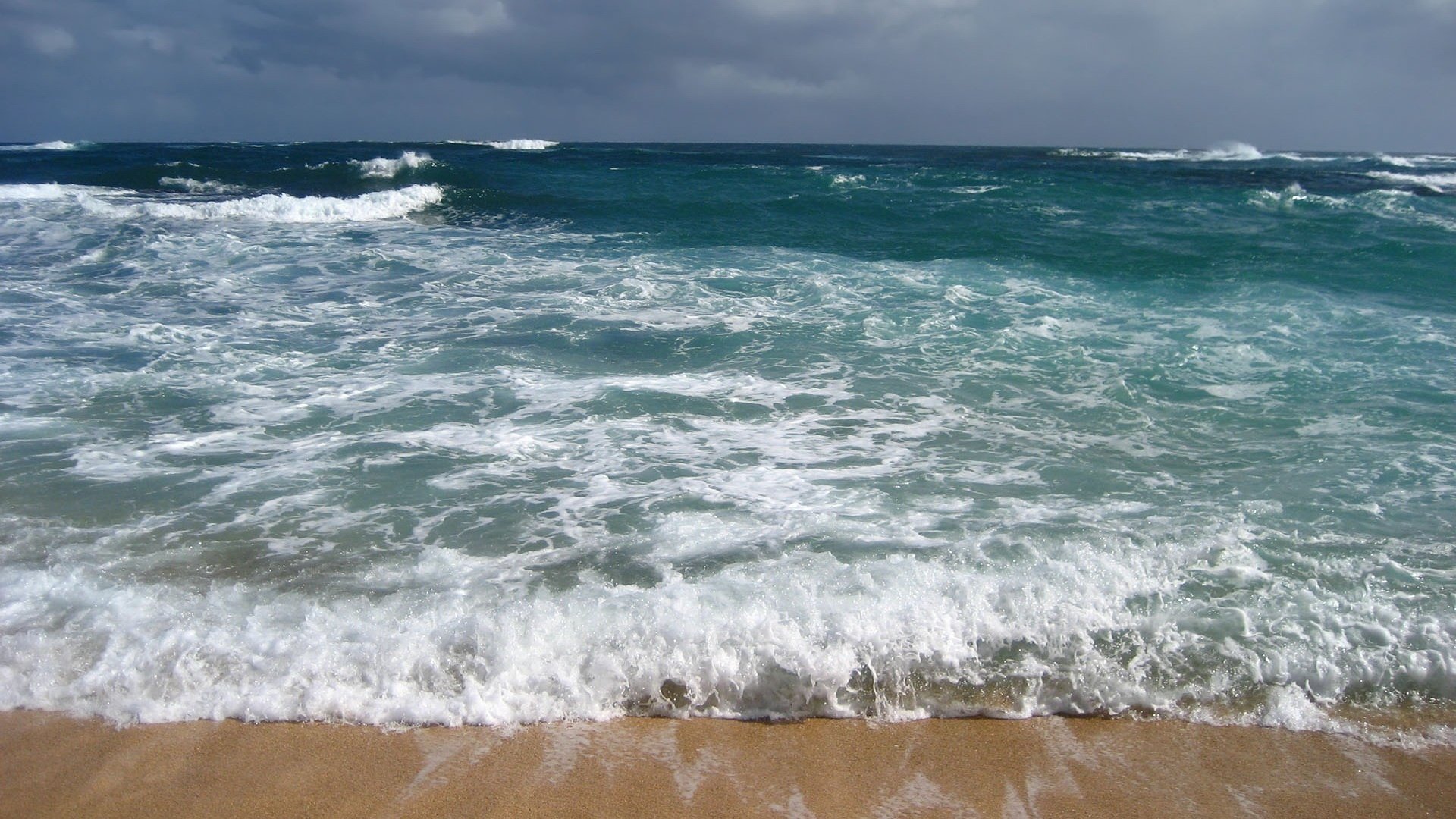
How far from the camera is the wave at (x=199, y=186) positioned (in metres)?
→ 22.7

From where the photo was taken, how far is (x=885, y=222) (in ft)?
60.5

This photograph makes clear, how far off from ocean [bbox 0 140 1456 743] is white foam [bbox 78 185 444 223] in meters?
5.32

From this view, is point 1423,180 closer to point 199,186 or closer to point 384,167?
point 384,167

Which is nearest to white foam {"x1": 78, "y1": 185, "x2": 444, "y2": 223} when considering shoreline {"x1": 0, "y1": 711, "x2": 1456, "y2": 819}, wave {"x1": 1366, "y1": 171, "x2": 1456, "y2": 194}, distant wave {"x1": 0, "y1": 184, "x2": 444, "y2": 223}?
distant wave {"x1": 0, "y1": 184, "x2": 444, "y2": 223}

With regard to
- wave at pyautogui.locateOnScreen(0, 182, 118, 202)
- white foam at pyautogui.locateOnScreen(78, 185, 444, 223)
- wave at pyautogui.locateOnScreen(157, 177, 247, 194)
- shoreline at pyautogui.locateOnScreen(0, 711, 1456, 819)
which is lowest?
shoreline at pyautogui.locateOnScreen(0, 711, 1456, 819)

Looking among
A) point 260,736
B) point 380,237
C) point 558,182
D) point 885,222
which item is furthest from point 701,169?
point 260,736

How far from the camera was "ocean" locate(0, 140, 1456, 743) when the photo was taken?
3.62 metres

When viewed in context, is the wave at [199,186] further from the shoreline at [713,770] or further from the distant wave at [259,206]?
the shoreline at [713,770]

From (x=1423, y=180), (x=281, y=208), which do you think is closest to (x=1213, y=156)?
(x=1423, y=180)

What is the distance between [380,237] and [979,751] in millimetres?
15119

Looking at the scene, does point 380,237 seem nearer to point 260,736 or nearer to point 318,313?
point 318,313

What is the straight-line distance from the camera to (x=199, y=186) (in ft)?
77.7

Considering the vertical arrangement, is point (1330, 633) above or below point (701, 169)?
below

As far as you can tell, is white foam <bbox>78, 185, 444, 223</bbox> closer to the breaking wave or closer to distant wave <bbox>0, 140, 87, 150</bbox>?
the breaking wave
